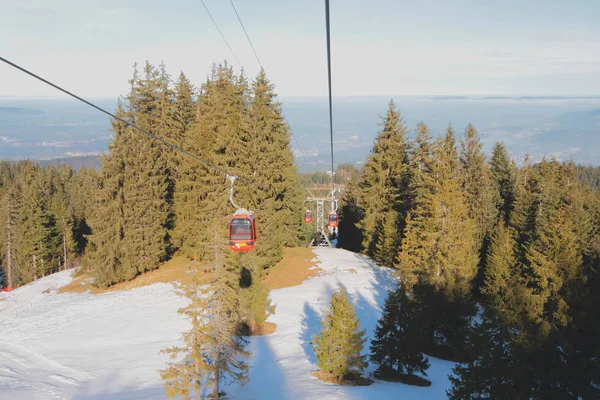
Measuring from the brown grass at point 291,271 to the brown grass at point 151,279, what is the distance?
642cm

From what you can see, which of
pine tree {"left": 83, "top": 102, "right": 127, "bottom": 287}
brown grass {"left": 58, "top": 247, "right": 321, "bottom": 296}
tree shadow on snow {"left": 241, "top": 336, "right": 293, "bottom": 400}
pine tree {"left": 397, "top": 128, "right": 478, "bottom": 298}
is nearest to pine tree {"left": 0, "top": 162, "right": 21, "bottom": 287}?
brown grass {"left": 58, "top": 247, "right": 321, "bottom": 296}

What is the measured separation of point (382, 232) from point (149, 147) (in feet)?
67.6

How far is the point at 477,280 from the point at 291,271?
47.9 ft

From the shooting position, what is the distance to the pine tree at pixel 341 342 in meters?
16.7

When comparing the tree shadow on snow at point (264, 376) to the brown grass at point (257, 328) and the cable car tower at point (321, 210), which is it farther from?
the cable car tower at point (321, 210)

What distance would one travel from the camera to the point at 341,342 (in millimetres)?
16641

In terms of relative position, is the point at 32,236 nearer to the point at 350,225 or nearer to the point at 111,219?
the point at 111,219

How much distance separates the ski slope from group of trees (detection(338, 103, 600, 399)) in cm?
252

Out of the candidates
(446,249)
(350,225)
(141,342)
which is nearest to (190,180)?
(141,342)

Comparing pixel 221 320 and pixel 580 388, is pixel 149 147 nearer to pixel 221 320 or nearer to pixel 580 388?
pixel 221 320

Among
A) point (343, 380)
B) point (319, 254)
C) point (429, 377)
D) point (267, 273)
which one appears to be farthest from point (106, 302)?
point (429, 377)

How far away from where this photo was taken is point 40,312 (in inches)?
1172

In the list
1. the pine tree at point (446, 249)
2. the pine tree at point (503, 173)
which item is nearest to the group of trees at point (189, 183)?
the pine tree at point (446, 249)

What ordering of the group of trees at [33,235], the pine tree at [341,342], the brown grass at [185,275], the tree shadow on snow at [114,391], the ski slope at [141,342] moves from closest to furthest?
the pine tree at [341,342]
the tree shadow on snow at [114,391]
the ski slope at [141,342]
the brown grass at [185,275]
the group of trees at [33,235]
